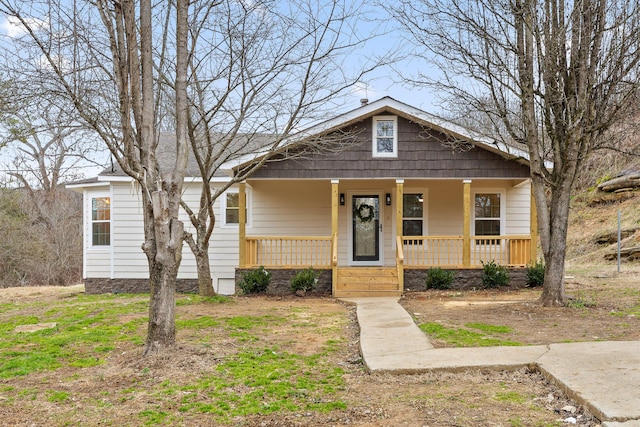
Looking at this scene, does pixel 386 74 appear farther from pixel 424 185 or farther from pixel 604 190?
pixel 604 190

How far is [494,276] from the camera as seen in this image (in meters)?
11.7

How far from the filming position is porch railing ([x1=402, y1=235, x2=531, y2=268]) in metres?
12.1

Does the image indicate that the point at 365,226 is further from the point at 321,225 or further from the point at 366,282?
the point at 366,282

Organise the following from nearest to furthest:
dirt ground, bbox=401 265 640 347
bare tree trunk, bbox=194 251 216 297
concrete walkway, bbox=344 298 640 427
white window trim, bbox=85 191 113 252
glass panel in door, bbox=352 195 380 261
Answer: concrete walkway, bbox=344 298 640 427
dirt ground, bbox=401 265 640 347
bare tree trunk, bbox=194 251 216 297
white window trim, bbox=85 191 113 252
glass panel in door, bbox=352 195 380 261

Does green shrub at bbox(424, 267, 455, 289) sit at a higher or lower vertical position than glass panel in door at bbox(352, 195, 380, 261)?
lower

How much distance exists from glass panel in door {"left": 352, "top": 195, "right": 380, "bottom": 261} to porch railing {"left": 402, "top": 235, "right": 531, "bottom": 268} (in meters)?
0.89

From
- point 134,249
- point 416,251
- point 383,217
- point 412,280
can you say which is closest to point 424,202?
point 383,217

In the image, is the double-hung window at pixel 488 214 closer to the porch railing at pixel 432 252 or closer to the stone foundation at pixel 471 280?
the porch railing at pixel 432 252

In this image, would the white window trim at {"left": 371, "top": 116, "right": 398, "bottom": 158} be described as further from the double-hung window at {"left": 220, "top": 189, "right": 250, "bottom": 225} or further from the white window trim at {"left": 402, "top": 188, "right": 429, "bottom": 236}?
the double-hung window at {"left": 220, "top": 189, "right": 250, "bottom": 225}

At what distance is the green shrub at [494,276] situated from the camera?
11.7 m

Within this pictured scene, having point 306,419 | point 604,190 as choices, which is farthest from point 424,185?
point 604,190

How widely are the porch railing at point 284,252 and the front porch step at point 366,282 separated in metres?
0.58

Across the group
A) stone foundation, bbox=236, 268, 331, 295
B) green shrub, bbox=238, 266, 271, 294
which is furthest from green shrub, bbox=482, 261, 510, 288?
green shrub, bbox=238, 266, 271, 294

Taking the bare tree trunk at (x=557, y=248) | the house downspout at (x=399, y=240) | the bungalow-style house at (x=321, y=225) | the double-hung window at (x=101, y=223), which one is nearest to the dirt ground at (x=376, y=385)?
the bare tree trunk at (x=557, y=248)
